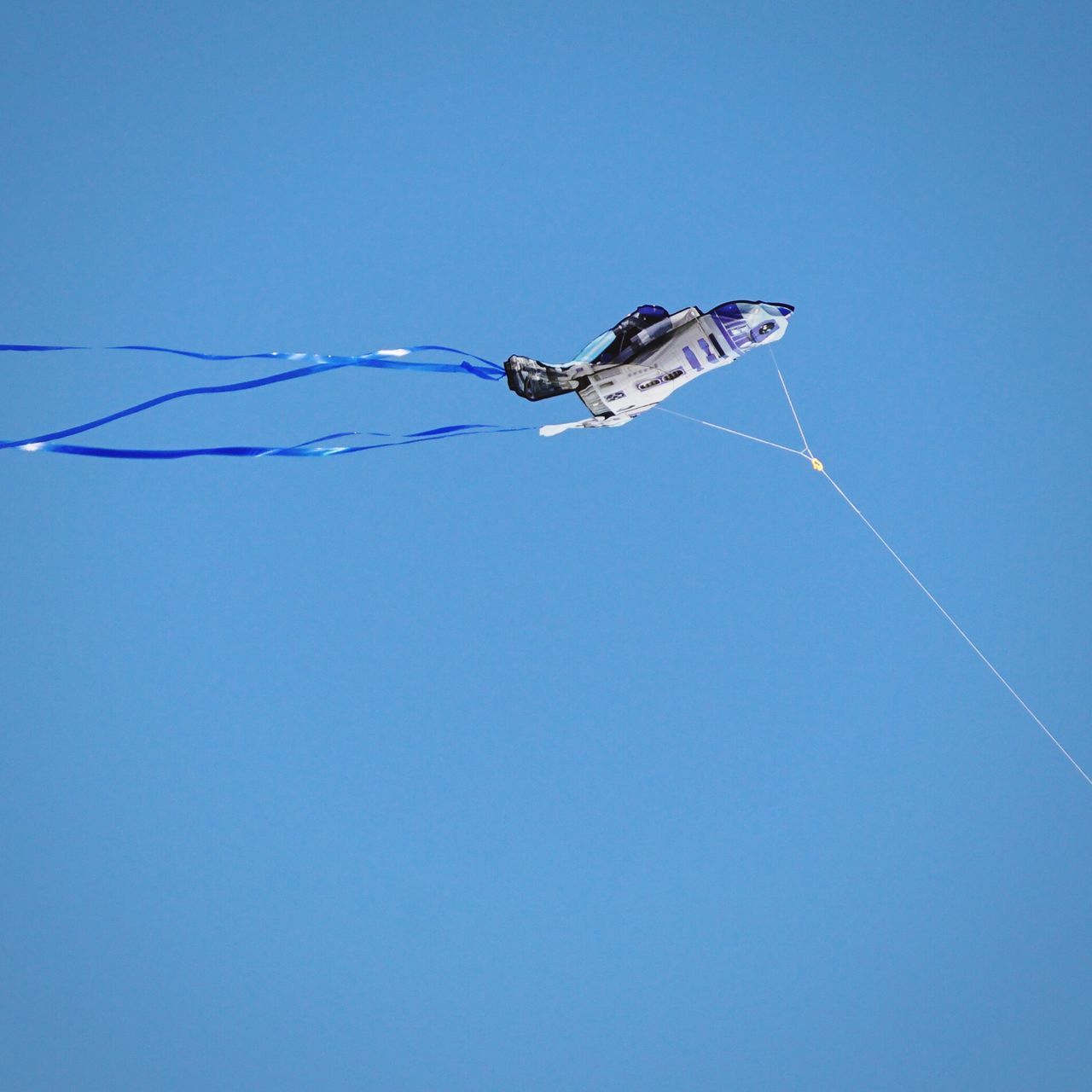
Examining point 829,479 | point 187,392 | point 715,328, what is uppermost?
point 187,392

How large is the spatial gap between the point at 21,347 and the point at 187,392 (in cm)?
75

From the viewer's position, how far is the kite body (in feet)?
25.9

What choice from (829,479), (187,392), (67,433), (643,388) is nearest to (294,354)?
(187,392)

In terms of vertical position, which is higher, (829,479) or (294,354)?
(294,354)

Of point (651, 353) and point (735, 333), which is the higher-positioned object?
point (651, 353)

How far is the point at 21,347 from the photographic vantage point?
22.6ft

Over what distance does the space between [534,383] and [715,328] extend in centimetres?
92

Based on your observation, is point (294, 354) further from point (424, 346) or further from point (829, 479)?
point (829, 479)

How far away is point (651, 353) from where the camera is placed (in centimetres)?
794

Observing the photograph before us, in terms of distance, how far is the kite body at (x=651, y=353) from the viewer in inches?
311

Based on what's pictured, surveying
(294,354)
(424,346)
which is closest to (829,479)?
(424,346)

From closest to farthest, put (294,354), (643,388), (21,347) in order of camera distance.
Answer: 1. (21,347)
2. (294,354)
3. (643,388)

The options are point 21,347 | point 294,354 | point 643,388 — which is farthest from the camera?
point 643,388

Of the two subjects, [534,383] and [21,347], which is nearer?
[21,347]
